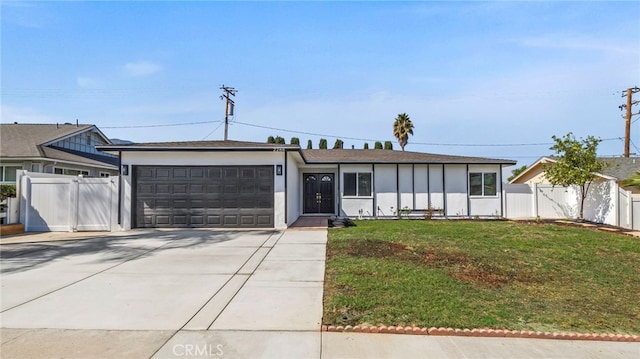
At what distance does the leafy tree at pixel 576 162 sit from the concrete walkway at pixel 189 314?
1263cm

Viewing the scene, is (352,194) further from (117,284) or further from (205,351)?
(205,351)

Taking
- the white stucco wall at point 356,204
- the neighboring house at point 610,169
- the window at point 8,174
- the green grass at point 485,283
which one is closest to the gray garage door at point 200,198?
the green grass at point 485,283

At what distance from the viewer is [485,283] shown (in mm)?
5727

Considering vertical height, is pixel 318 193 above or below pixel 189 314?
above

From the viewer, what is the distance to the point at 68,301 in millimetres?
4824

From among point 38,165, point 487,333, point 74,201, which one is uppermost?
point 38,165

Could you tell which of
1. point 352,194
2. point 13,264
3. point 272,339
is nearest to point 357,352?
point 272,339

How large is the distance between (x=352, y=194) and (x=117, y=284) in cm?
1229

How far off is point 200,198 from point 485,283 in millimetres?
9697

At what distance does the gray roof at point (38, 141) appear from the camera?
1675cm

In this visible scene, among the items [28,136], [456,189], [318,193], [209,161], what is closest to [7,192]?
[209,161]

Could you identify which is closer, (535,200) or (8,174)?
(8,174)

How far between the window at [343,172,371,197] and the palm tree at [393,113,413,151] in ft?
51.8

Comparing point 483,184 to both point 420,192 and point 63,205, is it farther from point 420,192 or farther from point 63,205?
point 63,205
